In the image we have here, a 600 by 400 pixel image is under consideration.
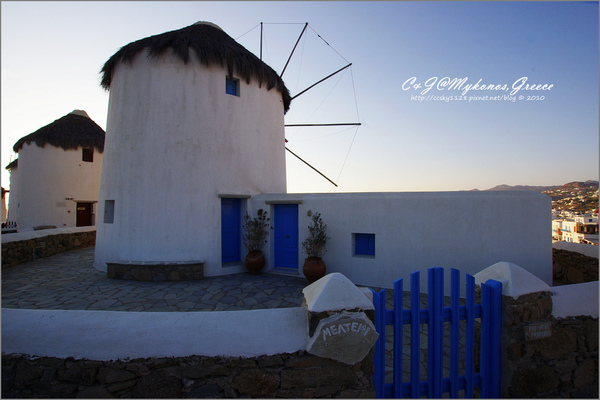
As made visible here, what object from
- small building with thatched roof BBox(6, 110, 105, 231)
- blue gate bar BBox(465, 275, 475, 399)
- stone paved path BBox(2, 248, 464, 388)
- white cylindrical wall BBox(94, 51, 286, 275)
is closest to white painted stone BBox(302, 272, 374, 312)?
blue gate bar BBox(465, 275, 475, 399)

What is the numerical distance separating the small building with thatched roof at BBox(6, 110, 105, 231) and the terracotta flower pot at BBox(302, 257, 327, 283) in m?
16.2

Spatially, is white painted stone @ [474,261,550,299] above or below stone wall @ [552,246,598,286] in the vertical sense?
above

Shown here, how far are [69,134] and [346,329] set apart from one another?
20214 millimetres

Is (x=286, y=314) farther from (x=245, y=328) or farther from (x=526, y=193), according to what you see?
(x=526, y=193)

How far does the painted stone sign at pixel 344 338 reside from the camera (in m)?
2.27

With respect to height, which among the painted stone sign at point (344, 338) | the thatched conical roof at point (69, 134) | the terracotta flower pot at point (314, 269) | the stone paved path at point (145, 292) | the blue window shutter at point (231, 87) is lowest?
the stone paved path at point (145, 292)

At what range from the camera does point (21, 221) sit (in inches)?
659

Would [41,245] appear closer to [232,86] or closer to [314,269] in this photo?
[232,86]

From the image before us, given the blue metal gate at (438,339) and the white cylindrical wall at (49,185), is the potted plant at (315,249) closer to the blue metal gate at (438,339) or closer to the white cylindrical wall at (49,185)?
the blue metal gate at (438,339)

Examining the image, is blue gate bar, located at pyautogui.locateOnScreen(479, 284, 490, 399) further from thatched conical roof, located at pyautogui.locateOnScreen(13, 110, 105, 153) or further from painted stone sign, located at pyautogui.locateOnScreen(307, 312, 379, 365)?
thatched conical roof, located at pyautogui.locateOnScreen(13, 110, 105, 153)

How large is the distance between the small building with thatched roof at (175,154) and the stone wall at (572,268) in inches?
311

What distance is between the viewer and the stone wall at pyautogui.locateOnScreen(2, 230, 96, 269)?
8409 millimetres

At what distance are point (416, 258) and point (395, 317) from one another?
4.40m

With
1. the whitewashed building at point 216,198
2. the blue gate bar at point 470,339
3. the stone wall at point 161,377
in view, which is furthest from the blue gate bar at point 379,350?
the whitewashed building at point 216,198
